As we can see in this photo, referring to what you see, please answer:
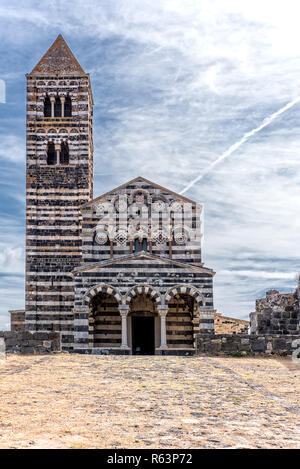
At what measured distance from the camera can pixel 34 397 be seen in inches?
276

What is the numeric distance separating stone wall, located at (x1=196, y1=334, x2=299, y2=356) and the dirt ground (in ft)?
11.3

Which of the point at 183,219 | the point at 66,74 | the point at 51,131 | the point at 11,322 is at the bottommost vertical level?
the point at 11,322

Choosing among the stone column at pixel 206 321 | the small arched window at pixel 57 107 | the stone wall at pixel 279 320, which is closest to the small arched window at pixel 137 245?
the stone column at pixel 206 321

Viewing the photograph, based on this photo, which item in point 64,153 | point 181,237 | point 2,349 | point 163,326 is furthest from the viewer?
point 64,153

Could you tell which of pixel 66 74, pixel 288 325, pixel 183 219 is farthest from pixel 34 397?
pixel 66 74

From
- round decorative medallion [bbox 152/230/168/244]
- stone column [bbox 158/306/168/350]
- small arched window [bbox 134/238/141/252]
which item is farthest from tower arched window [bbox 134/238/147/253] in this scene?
stone column [bbox 158/306/168/350]

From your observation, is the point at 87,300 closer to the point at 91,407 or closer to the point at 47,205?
the point at 47,205

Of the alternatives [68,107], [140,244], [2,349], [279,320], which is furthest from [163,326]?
[68,107]

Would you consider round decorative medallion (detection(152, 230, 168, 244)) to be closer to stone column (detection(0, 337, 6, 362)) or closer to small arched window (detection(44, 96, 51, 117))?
small arched window (detection(44, 96, 51, 117))

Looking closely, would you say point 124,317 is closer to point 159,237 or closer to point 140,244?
point 140,244

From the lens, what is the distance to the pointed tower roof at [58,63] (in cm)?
3325

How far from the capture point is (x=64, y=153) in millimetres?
32719

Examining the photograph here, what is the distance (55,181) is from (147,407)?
26.8m
